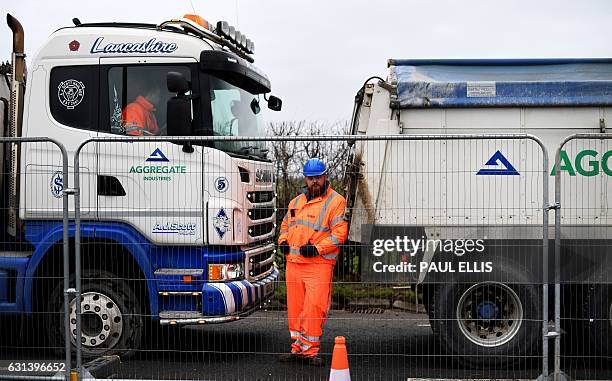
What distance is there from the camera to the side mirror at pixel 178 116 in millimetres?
7516

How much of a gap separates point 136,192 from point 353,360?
2.64 m

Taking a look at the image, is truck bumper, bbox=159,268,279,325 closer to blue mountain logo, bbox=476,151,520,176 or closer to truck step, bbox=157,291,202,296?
truck step, bbox=157,291,202,296

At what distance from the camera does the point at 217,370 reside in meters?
7.40

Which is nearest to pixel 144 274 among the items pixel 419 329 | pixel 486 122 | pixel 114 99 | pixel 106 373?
pixel 106 373

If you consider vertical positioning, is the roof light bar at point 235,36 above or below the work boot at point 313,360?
above

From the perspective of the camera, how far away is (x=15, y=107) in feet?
27.1

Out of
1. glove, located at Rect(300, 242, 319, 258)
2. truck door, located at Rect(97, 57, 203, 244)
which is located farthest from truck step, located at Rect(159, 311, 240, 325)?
glove, located at Rect(300, 242, 319, 258)

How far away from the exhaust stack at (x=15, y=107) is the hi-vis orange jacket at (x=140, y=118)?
120cm

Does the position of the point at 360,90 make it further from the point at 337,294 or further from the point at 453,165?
the point at 337,294

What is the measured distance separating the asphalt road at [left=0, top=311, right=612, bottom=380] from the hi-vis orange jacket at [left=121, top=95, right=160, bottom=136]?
2.05 m

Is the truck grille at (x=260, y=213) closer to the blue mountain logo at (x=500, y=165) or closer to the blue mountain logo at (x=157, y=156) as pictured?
the blue mountain logo at (x=157, y=156)

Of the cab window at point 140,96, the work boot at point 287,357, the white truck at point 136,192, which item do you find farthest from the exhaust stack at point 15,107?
the work boot at point 287,357

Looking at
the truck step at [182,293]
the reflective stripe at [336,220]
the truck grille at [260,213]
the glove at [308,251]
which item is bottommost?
the truck step at [182,293]

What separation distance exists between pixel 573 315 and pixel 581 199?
1161 mm
